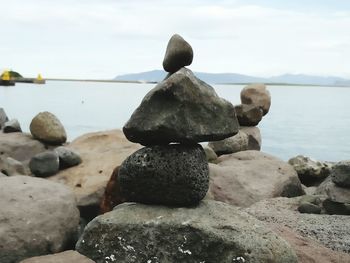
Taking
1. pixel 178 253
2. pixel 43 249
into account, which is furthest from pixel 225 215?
pixel 43 249

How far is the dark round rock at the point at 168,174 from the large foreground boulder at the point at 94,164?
14.4ft

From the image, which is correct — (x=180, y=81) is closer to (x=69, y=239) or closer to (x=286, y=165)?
(x=69, y=239)

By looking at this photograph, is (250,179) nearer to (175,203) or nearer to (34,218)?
(34,218)

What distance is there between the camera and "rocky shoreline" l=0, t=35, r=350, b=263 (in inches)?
263

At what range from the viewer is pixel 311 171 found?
46.5 feet

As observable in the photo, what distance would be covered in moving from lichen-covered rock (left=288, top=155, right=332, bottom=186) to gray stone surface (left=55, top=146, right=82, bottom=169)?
5.52 meters

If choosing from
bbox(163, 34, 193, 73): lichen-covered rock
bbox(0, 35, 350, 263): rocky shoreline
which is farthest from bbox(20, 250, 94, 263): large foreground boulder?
bbox(163, 34, 193, 73): lichen-covered rock

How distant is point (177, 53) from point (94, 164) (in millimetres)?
6168

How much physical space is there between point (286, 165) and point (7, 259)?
6.70 meters

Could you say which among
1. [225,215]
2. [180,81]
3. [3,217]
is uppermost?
[180,81]

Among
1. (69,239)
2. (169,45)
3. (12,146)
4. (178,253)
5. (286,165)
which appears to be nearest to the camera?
(178,253)

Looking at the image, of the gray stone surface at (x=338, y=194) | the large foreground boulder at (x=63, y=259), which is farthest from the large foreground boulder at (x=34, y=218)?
the gray stone surface at (x=338, y=194)

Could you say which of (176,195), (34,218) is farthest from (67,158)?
(176,195)

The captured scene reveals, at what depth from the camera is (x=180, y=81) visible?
6699mm
